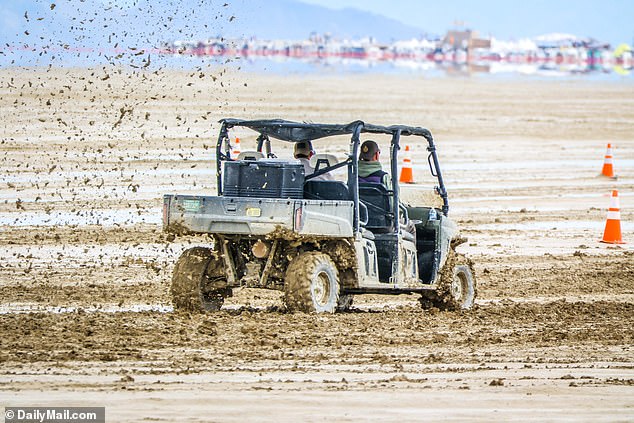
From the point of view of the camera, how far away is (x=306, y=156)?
42.6 feet

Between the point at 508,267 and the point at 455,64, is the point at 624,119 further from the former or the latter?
the point at 455,64

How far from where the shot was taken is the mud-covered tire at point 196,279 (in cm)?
1266

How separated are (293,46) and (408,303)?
107302mm

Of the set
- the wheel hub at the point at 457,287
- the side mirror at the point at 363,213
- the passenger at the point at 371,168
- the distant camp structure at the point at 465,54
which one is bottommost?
the wheel hub at the point at 457,287

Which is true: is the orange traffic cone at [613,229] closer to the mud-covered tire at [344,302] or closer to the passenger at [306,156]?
the mud-covered tire at [344,302]

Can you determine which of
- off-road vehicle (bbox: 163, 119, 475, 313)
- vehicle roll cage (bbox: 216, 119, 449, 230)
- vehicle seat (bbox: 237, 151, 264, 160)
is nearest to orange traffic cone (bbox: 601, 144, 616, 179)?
off-road vehicle (bbox: 163, 119, 475, 313)

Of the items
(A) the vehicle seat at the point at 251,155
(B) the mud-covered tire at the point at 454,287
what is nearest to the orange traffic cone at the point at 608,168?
(B) the mud-covered tire at the point at 454,287

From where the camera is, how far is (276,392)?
29.8 ft

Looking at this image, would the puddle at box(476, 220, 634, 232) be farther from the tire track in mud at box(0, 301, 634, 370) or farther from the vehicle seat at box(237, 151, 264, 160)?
the vehicle seat at box(237, 151, 264, 160)

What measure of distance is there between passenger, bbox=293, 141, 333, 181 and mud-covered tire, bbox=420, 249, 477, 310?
176 cm

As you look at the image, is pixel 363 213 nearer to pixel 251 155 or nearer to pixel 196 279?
pixel 251 155

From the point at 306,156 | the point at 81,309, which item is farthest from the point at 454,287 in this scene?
the point at 81,309

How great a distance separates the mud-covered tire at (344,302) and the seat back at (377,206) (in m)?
0.83

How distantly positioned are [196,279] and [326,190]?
142cm
